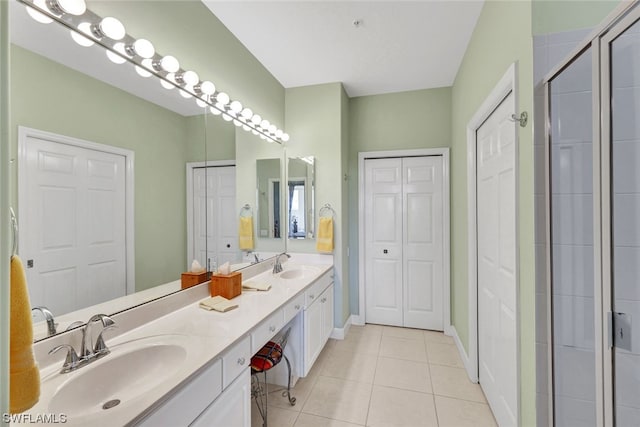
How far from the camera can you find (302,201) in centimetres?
297

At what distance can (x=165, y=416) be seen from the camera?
2.78 ft

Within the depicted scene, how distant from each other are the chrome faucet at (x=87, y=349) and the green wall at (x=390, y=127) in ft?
8.37

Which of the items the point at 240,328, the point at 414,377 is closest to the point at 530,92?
the point at 240,328

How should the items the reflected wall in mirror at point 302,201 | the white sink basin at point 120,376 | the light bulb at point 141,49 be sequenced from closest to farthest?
the white sink basin at point 120,376, the light bulb at point 141,49, the reflected wall in mirror at point 302,201

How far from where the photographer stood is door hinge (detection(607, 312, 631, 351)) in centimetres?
95

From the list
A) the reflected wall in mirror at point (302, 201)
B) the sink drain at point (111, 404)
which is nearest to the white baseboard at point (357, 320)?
the reflected wall in mirror at point (302, 201)

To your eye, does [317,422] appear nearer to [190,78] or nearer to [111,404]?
[111,404]

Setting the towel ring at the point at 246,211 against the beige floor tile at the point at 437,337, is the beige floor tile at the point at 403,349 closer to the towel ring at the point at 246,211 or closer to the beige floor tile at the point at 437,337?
the beige floor tile at the point at 437,337

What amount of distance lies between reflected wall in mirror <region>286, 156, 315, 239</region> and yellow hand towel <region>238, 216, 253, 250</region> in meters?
0.64

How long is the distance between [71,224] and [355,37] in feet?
7.11

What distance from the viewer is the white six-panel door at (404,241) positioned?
122 inches

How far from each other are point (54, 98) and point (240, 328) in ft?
3.83

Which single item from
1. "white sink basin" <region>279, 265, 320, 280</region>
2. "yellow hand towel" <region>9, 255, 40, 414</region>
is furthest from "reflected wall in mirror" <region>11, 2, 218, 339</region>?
"white sink basin" <region>279, 265, 320, 280</region>

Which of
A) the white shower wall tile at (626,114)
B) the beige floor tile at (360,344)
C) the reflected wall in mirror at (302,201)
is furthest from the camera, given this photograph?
the reflected wall in mirror at (302,201)
